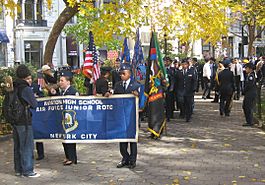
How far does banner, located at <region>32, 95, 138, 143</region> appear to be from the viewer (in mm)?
8031

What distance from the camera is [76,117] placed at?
26.9 ft

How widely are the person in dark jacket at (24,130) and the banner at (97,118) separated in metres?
0.77

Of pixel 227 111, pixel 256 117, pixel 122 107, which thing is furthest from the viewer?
pixel 227 111

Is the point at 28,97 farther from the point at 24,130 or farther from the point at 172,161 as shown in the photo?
the point at 172,161

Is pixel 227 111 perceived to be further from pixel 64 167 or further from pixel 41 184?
pixel 41 184

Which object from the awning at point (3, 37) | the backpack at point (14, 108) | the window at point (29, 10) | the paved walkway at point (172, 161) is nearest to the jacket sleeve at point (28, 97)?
the backpack at point (14, 108)

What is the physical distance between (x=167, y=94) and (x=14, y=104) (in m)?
7.34

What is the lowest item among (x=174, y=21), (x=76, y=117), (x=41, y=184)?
(x=41, y=184)

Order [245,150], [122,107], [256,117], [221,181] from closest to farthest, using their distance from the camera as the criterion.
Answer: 1. [221,181]
2. [122,107]
3. [245,150]
4. [256,117]

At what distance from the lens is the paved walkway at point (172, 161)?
23.9ft

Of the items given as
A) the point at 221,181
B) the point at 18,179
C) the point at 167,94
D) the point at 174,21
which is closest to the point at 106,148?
the point at 18,179

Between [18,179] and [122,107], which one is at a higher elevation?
[122,107]

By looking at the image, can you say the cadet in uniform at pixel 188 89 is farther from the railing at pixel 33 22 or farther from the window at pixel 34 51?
the railing at pixel 33 22

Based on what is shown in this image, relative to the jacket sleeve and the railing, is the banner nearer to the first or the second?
the jacket sleeve
